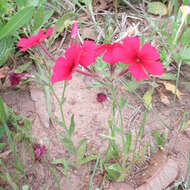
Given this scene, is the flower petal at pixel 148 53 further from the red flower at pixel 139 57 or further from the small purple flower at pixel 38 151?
the small purple flower at pixel 38 151

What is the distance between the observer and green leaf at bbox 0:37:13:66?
72.4 inches

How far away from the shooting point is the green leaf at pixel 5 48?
184 cm

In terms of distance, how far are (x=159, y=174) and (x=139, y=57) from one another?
2.21ft

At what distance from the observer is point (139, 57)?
3.70ft

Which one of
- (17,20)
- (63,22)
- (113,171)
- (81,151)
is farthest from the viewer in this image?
(63,22)

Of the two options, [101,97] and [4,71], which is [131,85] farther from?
[4,71]

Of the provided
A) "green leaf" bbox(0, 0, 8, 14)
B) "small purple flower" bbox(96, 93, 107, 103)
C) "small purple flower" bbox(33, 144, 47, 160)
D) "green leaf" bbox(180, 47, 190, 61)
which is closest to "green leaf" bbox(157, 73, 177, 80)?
"green leaf" bbox(180, 47, 190, 61)

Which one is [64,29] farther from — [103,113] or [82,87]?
[103,113]

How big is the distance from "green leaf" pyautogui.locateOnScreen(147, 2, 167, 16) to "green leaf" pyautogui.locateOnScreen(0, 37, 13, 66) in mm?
1236

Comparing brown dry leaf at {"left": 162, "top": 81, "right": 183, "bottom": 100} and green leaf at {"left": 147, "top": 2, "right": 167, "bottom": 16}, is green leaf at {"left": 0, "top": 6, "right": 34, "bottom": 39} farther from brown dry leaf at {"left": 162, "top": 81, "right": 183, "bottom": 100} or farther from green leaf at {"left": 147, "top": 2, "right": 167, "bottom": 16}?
green leaf at {"left": 147, "top": 2, "right": 167, "bottom": 16}

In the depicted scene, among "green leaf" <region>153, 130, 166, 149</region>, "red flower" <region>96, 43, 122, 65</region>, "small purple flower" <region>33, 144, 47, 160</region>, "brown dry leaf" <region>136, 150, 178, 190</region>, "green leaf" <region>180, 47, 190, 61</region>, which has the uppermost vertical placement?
"red flower" <region>96, 43, 122, 65</region>

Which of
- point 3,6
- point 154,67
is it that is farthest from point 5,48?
point 154,67

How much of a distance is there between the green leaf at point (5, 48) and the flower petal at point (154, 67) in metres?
1.11

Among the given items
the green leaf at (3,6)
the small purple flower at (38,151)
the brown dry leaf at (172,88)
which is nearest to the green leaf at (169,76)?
the brown dry leaf at (172,88)
